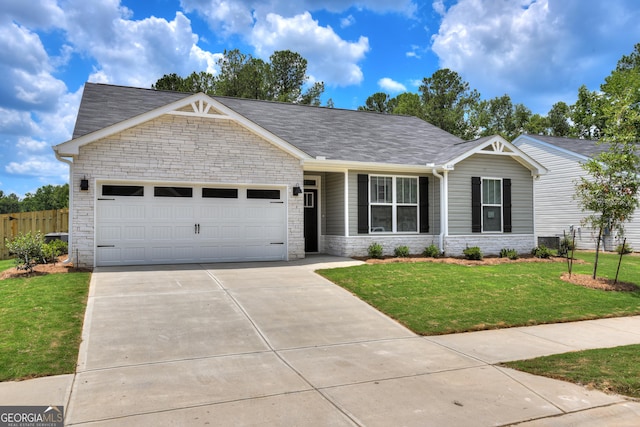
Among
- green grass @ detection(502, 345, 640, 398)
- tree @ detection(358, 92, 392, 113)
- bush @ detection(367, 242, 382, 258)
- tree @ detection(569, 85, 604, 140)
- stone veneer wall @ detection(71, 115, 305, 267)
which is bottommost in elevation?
green grass @ detection(502, 345, 640, 398)

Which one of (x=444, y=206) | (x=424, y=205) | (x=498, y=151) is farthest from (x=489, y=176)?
(x=424, y=205)

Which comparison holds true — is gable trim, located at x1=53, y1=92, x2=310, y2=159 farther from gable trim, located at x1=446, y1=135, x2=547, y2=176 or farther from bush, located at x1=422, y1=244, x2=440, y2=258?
gable trim, located at x1=446, y1=135, x2=547, y2=176

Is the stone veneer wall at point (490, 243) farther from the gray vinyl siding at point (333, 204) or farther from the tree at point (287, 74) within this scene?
the tree at point (287, 74)

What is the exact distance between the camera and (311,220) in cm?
1589

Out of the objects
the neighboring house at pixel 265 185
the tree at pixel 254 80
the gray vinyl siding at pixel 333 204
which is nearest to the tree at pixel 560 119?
the tree at pixel 254 80

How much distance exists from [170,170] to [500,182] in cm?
1111

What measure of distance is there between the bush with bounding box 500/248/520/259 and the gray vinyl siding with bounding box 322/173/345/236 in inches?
219

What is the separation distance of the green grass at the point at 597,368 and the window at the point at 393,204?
8.88 metres

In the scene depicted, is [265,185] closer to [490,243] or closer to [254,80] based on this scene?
[490,243]

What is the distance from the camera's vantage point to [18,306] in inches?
293

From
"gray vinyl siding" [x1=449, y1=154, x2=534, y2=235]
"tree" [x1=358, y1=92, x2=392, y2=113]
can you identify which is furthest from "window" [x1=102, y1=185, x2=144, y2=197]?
"tree" [x1=358, y1=92, x2=392, y2=113]

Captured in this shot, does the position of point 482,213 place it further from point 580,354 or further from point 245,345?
point 245,345

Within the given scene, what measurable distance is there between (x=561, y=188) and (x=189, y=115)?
18601 mm

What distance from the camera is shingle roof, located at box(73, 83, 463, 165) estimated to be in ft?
46.6
